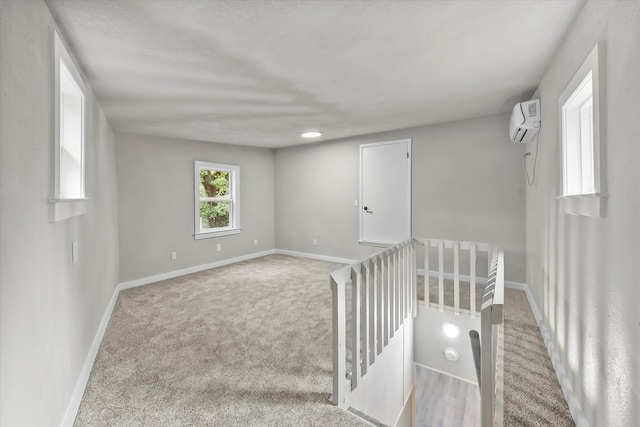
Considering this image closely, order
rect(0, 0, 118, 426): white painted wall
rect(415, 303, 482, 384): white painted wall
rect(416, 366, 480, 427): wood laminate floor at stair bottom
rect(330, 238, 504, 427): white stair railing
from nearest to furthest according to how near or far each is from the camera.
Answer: rect(0, 0, 118, 426): white painted wall < rect(330, 238, 504, 427): white stair railing < rect(415, 303, 482, 384): white painted wall < rect(416, 366, 480, 427): wood laminate floor at stair bottom

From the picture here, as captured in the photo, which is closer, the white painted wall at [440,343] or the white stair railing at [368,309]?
the white stair railing at [368,309]

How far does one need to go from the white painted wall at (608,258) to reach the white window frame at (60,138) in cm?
244

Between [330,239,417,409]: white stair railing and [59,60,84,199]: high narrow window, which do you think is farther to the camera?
[59,60,84,199]: high narrow window

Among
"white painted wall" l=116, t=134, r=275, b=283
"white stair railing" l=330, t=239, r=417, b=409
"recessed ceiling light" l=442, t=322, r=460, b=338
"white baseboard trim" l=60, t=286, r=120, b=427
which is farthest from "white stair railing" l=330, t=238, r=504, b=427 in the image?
"white painted wall" l=116, t=134, r=275, b=283

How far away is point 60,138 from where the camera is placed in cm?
158

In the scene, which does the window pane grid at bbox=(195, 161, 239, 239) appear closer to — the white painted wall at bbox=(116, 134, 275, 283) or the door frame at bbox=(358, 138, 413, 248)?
the white painted wall at bbox=(116, 134, 275, 283)

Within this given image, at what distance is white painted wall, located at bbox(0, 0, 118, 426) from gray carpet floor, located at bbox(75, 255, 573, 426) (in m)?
0.34

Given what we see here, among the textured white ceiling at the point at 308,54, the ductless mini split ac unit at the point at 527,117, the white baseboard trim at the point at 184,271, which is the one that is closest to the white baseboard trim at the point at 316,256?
the white baseboard trim at the point at 184,271

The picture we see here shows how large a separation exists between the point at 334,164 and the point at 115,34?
148 inches

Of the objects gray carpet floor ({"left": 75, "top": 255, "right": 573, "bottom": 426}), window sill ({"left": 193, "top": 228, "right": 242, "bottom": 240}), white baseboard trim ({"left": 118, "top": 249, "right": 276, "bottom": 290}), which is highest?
window sill ({"left": 193, "top": 228, "right": 242, "bottom": 240})

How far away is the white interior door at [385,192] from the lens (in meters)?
4.31

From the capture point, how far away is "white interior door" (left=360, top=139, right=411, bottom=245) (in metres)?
4.31

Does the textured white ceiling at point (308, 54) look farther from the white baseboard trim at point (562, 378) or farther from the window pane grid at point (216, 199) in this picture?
the white baseboard trim at point (562, 378)

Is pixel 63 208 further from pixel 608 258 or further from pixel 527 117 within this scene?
pixel 527 117
